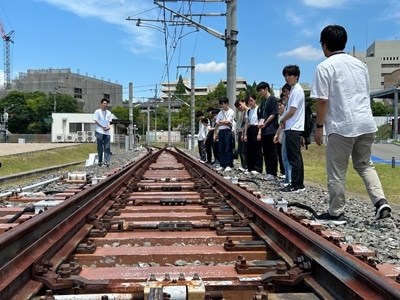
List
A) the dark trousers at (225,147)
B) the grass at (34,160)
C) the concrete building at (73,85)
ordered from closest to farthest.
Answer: the dark trousers at (225,147), the grass at (34,160), the concrete building at (73,85)

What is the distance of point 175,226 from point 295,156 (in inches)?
147

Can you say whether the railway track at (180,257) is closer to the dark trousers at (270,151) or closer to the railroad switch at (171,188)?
the railroad switch at (171,188)

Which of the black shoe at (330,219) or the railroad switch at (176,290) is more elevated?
the railroad switch at (176,290)

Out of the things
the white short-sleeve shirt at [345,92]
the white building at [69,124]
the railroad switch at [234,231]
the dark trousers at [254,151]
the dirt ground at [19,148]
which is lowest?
the dirt ground at [19,148]

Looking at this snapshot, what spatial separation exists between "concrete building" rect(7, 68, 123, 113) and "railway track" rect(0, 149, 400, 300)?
388ft

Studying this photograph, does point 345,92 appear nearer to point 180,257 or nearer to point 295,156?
point 180,257

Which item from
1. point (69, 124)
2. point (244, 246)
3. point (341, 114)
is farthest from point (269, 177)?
point (69, 124)

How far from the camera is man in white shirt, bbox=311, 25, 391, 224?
417cm

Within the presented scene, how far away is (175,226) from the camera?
350cm

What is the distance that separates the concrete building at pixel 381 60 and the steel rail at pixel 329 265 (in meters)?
117

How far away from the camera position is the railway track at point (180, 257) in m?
1.95

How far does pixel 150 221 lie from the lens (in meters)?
3.87

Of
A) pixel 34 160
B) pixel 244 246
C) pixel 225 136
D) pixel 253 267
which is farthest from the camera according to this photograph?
pixel 34 160

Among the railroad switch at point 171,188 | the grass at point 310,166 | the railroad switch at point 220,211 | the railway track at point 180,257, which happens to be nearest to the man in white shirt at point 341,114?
the railway track at point 180,257
